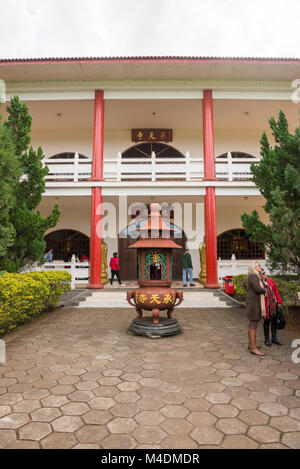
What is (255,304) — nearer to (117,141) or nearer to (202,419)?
(202,419)

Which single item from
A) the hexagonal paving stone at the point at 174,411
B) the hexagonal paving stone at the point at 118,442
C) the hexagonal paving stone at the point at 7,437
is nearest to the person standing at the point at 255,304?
the hexagonal paving stone at the point at 174,411

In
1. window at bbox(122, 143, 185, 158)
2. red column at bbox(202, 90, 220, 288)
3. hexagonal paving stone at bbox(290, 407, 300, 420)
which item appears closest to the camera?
hexagonal paving stone at bbox(290, 407, 300, 420)

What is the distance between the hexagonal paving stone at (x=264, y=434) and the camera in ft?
7.50

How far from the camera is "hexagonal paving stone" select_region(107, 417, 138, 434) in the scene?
239cm

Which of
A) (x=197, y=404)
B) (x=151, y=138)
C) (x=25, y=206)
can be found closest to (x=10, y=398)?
(x=197, y=404)

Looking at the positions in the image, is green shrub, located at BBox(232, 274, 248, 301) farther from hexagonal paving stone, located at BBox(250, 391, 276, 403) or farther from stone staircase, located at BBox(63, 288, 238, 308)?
hexagonal paving stone, located at BBox(250, 391, 276, 403)

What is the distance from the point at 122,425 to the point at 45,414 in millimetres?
830

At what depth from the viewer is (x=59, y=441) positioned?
226 centimetres

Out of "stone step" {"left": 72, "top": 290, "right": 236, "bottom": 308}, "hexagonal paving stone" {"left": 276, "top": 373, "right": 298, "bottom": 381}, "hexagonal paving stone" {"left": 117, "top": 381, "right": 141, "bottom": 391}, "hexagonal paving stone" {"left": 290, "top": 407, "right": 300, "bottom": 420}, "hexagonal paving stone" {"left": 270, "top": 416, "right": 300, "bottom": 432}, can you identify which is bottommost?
"hexagonal paving stone" {"left": 276, "top": 373, "right": 298, "bottom": 381}

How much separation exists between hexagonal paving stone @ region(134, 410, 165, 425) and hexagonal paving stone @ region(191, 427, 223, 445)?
14.1 inches

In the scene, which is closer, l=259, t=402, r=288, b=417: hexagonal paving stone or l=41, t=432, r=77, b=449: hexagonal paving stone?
l=41, t=432, r=77, b=449: hexagonal paving stone

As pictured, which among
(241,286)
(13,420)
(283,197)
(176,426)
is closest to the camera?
(176,426)

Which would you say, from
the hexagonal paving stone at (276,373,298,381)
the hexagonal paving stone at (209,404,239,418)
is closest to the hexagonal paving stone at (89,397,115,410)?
the hexagonal paving stone at (209,404,239,418)
